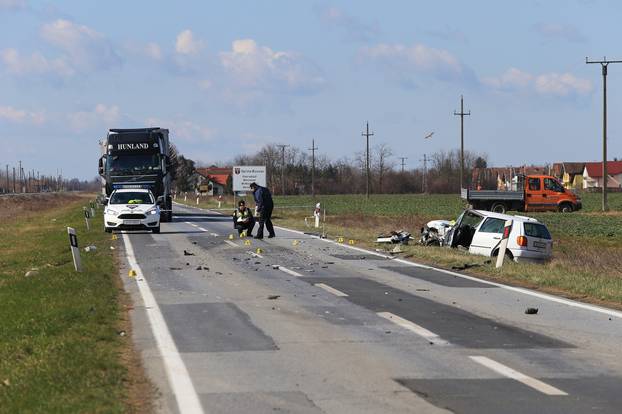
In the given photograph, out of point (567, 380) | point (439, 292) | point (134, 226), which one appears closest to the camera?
point (567, 380)

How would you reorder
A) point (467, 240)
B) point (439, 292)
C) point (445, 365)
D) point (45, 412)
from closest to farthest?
point (45, 412), point (445, 365), point (439, 292), point (467, 240)

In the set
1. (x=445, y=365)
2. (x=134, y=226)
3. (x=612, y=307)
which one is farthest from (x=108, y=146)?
(x=445, y=365)

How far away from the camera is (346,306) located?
42.1 feet

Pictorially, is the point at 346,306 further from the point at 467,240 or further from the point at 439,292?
the point at 467,240

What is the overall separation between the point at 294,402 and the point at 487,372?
7.02 ft

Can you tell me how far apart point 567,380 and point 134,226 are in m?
25.2

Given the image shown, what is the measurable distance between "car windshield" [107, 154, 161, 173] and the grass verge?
2127cm

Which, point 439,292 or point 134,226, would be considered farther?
point 134,226

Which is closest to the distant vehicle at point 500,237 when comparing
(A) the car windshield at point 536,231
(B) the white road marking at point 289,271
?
(A) the car windshield at point 536,231

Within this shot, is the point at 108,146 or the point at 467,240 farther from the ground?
the point at 108,146

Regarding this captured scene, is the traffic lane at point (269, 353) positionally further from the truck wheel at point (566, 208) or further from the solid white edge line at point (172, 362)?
the truck wheel at point (566, 208)

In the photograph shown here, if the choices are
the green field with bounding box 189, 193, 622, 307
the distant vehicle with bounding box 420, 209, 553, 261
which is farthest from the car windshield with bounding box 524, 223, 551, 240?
the green field with bounding box 189, 193, 622, 307

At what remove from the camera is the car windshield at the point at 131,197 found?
33.1 m

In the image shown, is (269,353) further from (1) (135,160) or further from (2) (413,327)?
(1) (135,160)
